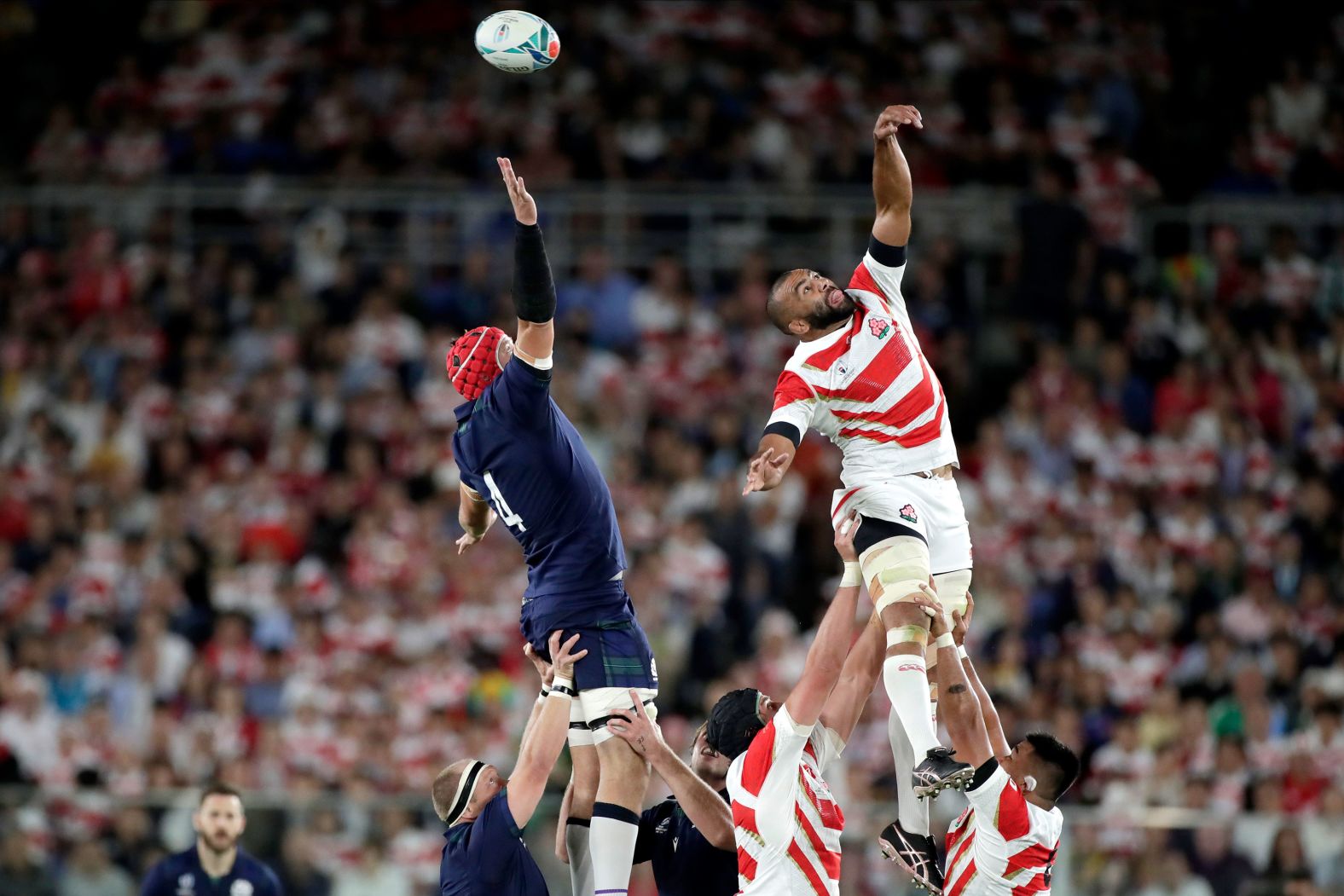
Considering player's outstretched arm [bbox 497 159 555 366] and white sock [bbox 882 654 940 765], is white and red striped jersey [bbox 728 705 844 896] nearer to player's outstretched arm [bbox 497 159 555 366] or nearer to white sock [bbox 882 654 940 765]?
white sock [bbox 882 654 940 765]

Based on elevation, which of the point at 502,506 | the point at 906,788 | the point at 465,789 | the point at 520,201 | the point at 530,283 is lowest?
the point at 465,789

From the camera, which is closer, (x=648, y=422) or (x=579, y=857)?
(x=579, y=857)

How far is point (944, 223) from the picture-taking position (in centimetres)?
1897

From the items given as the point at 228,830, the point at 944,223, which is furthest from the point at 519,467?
the point at 944,223

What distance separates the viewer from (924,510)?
8438 mm

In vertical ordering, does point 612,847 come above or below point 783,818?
below

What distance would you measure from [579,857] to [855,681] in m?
1.50

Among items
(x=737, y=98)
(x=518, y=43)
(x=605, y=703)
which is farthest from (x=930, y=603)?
(x=737, y=98)

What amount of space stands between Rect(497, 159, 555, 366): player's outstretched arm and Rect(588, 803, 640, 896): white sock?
1.96 m

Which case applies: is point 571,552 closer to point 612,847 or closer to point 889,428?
point 612,847

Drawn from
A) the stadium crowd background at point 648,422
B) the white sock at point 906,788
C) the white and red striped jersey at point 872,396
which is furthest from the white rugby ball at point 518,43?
the stadium crowd background at point 648,422

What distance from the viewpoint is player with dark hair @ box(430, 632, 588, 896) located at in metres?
8.51

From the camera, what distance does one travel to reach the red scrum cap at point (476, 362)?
28.1 ft

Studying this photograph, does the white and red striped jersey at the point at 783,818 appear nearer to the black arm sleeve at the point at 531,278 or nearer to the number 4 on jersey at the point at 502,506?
the number 4 on jersey at the point at 502,506
